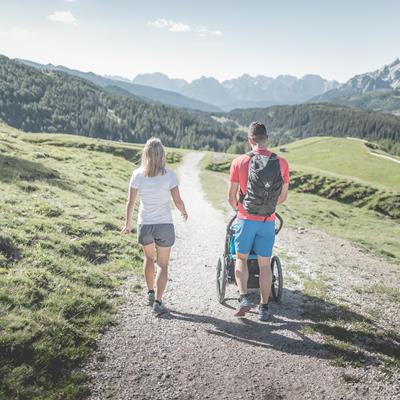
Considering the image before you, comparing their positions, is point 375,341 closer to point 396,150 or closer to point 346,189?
point 346,189

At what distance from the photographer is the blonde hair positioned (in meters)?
7.70

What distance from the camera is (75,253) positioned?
11773 millimetres

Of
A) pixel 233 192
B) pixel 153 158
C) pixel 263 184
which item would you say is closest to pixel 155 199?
pixel 153 158

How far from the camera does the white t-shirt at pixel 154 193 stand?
26.3 ft

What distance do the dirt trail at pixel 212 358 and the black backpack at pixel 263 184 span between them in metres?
2.73

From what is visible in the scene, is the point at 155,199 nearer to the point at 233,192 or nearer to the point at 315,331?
the point at 233,192

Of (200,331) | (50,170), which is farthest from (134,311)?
(50,170)

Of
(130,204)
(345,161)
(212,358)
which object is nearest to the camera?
(212,358)

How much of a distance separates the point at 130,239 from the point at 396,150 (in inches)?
7345

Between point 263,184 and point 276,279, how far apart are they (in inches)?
139

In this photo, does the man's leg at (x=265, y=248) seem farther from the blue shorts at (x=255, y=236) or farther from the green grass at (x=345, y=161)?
the green grass at (x=345, y=161)

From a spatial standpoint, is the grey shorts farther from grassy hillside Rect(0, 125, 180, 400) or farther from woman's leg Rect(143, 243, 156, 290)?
grassy hillside Rect(0, 125, 180, 400)

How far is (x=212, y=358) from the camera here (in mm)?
7039

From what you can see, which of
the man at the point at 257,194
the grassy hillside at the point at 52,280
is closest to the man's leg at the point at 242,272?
the man at the point at 257,194
